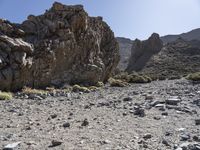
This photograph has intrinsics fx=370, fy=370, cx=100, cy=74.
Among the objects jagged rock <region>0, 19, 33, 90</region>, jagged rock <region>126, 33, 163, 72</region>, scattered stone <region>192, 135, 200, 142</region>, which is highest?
jagged rock <region>126, 33, 163, 72</region>

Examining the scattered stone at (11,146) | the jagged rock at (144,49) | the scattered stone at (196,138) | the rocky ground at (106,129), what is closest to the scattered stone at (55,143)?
the rocky ground at (106,129)

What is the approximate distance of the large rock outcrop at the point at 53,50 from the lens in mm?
26203

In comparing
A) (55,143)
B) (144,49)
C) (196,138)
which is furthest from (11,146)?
(144,49)

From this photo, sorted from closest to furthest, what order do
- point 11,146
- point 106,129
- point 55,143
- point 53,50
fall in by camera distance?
point 11,146 → point 55,143 → point 106,129 → point 53,50

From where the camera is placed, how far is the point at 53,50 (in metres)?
30.5

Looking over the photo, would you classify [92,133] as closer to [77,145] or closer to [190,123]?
[77,145]

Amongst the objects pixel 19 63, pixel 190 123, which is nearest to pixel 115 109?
pixel 190 123

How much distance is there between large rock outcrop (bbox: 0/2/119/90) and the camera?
2620cm

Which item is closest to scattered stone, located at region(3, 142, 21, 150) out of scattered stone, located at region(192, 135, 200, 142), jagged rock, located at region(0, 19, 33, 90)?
scattered stone, located at region(192, 135, 200, 142)

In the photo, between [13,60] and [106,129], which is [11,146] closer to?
[106,129]

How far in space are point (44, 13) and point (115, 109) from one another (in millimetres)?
19359

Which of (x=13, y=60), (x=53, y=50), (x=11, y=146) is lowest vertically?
(x=11, y=146)

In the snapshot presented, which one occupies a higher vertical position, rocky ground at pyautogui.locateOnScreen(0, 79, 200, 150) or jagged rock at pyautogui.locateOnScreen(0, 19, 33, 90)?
jagged rock at pyautogui.locateOnScreen(0, 19, 33, 90)

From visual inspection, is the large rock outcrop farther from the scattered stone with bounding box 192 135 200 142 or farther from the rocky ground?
the scattered stone with bounding box 192 135 200 142
